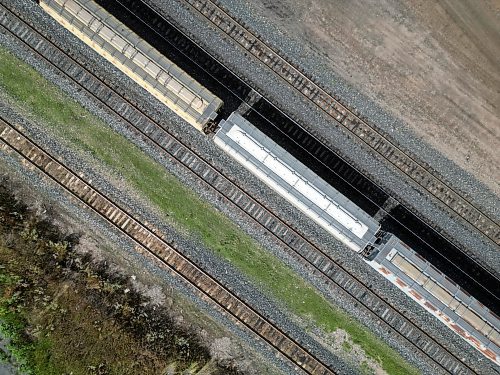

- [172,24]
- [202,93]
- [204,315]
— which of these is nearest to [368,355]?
[204,315]

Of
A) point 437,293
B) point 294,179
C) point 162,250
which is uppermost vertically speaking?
point 294,179

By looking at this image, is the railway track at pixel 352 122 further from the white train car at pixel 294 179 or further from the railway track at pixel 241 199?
the railway track at pixel 241 199

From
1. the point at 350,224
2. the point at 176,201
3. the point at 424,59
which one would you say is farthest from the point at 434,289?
the point at 176,201

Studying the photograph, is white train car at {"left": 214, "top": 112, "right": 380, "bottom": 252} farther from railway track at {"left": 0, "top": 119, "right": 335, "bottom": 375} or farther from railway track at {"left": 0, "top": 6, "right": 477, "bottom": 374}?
railway track at {"left": 0, "top": 119, "right": 335, "bottom": 375}

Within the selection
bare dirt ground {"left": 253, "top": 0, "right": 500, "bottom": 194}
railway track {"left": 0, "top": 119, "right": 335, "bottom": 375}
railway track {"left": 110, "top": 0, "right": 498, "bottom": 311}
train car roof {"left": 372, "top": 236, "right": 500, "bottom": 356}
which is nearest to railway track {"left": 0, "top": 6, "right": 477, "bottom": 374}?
train car roof {"left": 372, "top": 236, "right": 500, "bottom": 356}

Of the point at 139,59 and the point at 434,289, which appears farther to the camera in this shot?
the point at 434,289

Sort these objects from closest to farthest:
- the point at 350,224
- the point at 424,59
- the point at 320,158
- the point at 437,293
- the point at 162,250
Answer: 1. the point at 350,224
2. the point at 437,293
3. the point at 162,250
4. the point at 320,158
5. the point at 424,59

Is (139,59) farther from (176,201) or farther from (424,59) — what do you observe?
(424,59)
